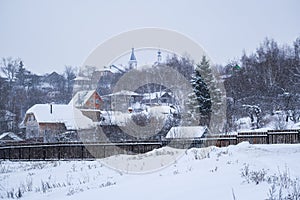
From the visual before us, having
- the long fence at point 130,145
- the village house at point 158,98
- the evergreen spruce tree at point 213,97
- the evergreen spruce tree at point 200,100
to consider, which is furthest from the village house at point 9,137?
the evergreen spruce tree at point 213,97

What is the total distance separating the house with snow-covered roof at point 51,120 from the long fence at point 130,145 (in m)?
12.9

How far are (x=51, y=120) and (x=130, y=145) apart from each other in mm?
22914

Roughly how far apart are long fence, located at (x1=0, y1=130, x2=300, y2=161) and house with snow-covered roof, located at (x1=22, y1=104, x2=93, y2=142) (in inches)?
507

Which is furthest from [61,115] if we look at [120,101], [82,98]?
[120,101]

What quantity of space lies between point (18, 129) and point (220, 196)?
44.8m

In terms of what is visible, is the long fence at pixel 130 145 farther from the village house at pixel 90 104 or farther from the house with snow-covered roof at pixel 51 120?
the village house at pixel 90 104

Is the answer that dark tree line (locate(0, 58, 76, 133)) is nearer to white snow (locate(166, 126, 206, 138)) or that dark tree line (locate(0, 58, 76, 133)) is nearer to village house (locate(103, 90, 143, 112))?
village house (locate(103, 90, 143, 112))

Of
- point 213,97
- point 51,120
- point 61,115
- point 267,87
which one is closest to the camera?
point 213,97

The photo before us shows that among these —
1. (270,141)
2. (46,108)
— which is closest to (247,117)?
(270,141)

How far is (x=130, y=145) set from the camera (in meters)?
22.8

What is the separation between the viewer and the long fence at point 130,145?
2095cm

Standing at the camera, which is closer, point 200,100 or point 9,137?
point 200,100

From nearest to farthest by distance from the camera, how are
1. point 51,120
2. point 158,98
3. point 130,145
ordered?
point 130,145 → point 51,120 → point 158,98

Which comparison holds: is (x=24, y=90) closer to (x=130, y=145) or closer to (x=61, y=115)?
(x=61, y=115)
